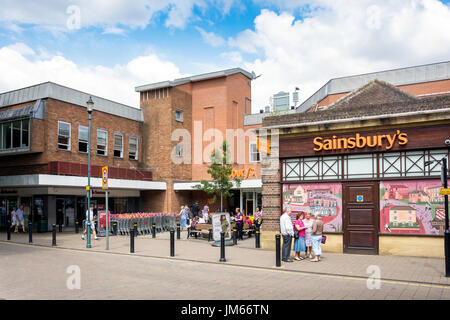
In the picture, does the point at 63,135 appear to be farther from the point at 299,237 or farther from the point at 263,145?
the point at 299,237

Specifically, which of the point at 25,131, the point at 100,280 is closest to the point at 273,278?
the point at 100,280

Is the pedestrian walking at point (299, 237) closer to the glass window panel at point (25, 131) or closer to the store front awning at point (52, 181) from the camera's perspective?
the store front awning at point (52, 181)

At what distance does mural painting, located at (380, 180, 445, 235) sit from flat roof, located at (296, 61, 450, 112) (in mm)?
19334

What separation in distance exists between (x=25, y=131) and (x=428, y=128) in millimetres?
21022

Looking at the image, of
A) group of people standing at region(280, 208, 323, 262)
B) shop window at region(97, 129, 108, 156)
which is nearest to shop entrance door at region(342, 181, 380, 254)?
group of people standing at region(280, 208, 323, 262)

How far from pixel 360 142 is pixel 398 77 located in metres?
19.3

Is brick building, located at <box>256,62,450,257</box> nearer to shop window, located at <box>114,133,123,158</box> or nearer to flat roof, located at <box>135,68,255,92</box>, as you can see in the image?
shop window, located at <box>114,133,123,158</box>

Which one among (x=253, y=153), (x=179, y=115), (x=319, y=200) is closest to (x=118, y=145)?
(x=179, y=115)

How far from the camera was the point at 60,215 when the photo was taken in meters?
25.7

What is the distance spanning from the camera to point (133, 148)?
31141 mm

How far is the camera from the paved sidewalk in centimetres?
1006

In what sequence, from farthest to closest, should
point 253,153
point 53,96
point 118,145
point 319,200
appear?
point 253,153, point 118,145, point 53,96, point 319,200

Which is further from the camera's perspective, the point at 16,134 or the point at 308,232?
the point at 16,134

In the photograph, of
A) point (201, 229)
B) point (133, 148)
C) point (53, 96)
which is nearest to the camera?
point (201, 229)
